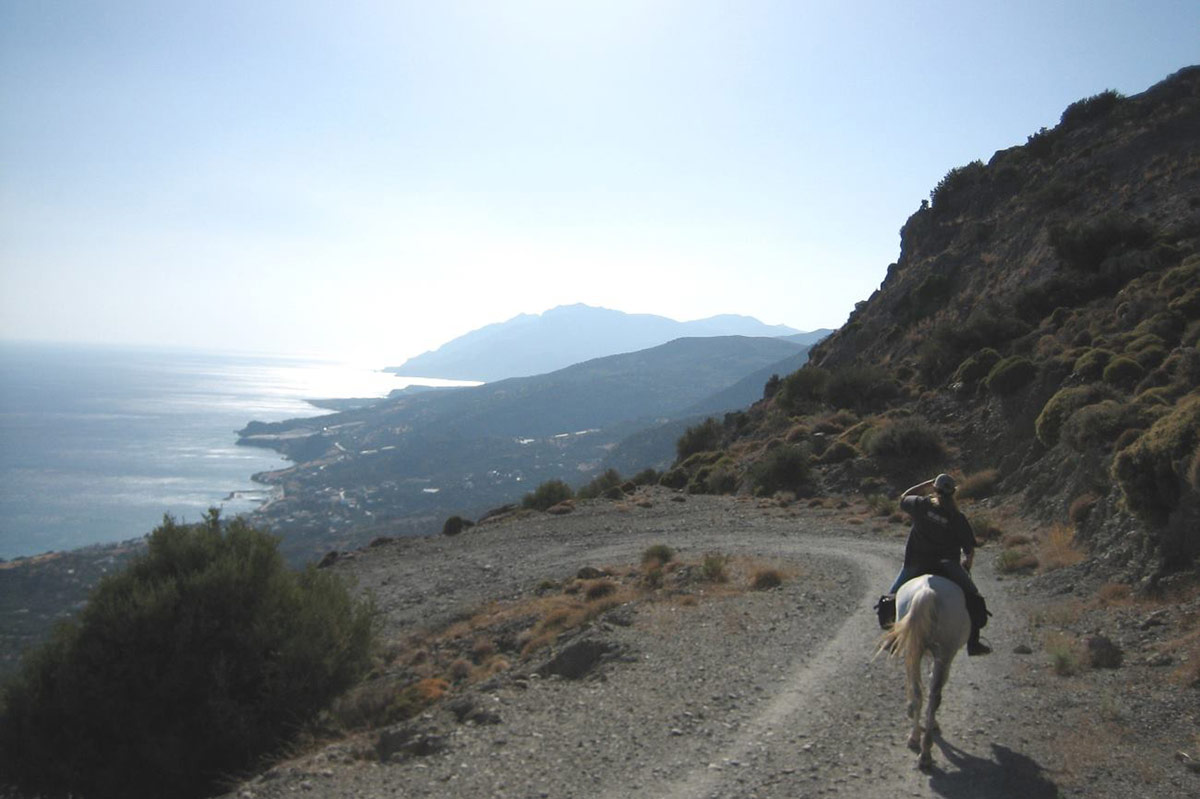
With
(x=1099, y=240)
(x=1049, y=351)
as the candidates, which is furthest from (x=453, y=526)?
(x=1099, y=240)

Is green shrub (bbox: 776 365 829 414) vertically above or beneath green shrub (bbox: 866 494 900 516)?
above

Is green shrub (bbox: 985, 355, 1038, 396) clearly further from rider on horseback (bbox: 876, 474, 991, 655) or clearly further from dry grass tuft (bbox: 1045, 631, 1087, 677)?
rider on horseback (bbox: 876, 474, 991, 655)

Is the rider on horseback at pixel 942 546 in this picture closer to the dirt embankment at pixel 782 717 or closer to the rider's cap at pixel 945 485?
the rider's cap at pixel 945 485

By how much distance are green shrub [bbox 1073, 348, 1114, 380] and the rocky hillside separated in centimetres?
5

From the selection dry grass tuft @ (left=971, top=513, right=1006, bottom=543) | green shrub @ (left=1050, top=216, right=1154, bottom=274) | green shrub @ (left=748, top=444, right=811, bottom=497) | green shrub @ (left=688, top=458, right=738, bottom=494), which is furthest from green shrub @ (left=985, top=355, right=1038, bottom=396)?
green shrub @ (left=1050, top=216, right=1154, bottom=274)

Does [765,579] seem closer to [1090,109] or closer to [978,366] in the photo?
[978,366]

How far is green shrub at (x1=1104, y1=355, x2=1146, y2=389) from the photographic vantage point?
17.7 meters

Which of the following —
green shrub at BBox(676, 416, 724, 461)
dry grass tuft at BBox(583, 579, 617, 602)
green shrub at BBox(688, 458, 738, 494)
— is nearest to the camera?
dry grass tuft at BBox(583, 579, 617, 602)

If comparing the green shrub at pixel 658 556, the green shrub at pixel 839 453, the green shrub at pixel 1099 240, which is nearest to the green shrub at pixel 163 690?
the green shrub at pixel 658 556

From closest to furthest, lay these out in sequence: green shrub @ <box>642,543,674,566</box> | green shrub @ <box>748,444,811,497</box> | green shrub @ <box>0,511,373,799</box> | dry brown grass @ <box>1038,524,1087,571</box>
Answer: green shrub @ <box>0,511,373,799</box> < dry brown grass @ <box>1038,524,1087,571</box> < green shrub @ <box>642,543,674,566</box> < green shrub @ <box>748,444,811,497</box>

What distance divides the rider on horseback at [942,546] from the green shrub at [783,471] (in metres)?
21.7

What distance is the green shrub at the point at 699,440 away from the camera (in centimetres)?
4416

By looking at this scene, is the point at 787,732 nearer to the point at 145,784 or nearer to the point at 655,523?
the point at 145,784

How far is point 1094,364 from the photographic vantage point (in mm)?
19781
